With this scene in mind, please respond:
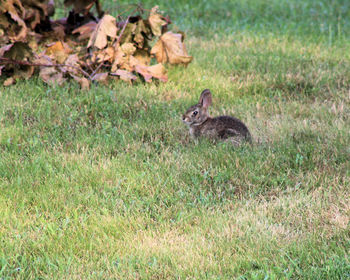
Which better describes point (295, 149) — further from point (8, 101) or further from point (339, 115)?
point (8, 101)

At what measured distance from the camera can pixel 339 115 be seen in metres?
6.86

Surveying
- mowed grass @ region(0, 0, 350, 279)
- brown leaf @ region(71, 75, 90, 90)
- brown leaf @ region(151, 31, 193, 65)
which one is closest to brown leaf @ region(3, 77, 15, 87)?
mowed grass @ region(0, 0, 350, 279)

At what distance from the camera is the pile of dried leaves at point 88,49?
7.42 m

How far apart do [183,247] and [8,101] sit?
3634 millimetres

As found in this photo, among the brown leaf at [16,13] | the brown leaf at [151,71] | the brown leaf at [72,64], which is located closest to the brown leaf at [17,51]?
the brown leaf at [16,13]

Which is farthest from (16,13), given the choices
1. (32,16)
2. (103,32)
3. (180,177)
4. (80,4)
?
(180,177)

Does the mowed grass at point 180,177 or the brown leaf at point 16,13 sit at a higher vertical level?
the brown leaf at point 16,13

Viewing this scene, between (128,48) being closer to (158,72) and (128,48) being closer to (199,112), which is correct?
(158,72)

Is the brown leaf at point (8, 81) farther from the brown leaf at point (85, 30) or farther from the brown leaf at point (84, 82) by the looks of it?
the brown leaf at point (85, 30)

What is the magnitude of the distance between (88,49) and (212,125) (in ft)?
9.11

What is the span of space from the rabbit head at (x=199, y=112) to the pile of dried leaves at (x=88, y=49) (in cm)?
121

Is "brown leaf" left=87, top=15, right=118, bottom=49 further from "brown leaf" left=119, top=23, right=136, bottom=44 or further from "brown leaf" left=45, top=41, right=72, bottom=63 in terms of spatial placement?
"brown leaf" left=45, top=41, right=72, bottom=63

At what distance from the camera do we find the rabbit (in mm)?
5980

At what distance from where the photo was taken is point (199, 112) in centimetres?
645
